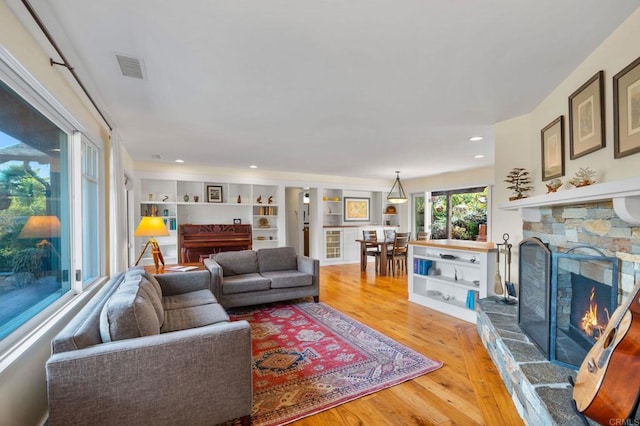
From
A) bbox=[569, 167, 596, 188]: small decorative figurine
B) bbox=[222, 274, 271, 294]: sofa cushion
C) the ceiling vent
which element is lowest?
bbox=[222, 274, 271, 294]: sofa cushion

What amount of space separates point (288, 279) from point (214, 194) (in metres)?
3.46

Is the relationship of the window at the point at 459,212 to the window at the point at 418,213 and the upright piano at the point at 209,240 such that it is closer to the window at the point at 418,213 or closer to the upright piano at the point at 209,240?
the window at the point at 418,213

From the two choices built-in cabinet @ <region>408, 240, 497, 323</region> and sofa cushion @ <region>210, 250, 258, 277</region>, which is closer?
built-in cabinet @ <region>408, 240, 497, 323</region>

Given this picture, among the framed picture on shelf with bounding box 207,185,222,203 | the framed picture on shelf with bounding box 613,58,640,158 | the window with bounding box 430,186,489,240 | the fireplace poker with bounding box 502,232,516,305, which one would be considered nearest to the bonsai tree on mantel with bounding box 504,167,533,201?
the fireplace poker with bounding box 502,232,516,305

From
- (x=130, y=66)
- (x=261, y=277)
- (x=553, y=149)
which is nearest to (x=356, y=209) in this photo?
(x=261, y=277)

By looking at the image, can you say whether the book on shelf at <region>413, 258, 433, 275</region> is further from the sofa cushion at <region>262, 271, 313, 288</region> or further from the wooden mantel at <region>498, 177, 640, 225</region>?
the wooden mantel at <region>498, 177, 640, 225</region>

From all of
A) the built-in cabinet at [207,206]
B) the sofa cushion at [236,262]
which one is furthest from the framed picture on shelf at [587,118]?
the built-in cabinet at [207,206]

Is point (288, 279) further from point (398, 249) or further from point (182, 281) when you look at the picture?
point (398, 249)

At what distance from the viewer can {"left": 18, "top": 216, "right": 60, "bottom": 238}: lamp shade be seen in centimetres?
184

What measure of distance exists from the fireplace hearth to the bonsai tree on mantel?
102 cm

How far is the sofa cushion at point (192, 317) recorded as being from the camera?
2400mm

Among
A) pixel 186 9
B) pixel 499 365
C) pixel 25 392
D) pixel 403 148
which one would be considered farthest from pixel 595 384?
pixel 403 148

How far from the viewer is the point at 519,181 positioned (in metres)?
3.18

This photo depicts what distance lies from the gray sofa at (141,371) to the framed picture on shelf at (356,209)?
6.71m
